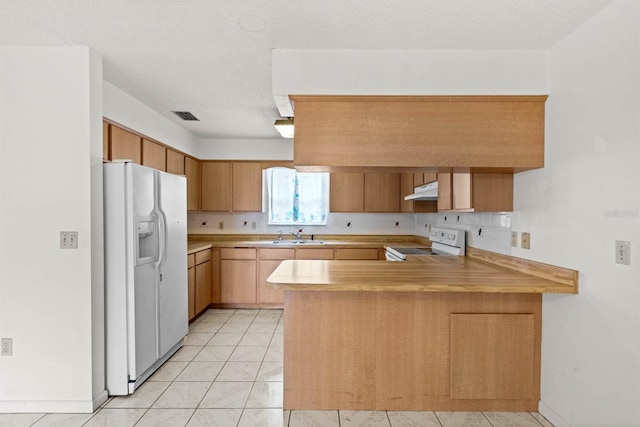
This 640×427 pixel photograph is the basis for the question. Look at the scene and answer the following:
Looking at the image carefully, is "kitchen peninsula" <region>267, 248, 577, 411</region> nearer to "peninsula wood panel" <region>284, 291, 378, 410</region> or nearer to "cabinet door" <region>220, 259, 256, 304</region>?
"peninsula wood panel" <region>284, 291, 378, 410</region>

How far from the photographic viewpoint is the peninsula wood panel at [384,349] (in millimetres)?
2295

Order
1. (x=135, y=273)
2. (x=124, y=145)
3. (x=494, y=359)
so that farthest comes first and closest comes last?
1. (x=124, y=145)
2. (x=135, y=273)
3. (x=494, y=359)

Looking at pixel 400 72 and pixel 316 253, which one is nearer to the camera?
pixel 400 72

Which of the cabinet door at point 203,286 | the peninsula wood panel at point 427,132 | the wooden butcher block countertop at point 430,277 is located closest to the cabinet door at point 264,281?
the cabinet door at point 203,286

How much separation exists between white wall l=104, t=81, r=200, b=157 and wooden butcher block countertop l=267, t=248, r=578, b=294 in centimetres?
198

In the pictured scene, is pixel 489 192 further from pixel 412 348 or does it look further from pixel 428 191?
pixel 412 348

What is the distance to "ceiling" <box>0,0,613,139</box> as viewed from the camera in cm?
180

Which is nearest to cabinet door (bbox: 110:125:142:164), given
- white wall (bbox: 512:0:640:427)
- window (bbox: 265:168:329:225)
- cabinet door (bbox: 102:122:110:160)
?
cabinet door (bbox: 102:122:110:160)

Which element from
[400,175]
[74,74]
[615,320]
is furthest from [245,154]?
[615,320]

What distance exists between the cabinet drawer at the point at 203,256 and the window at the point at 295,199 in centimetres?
113

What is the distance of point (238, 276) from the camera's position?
4648mm

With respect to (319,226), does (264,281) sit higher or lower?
lower

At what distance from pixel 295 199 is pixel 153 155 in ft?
7.14

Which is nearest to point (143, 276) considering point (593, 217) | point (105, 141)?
point (105, 141)
